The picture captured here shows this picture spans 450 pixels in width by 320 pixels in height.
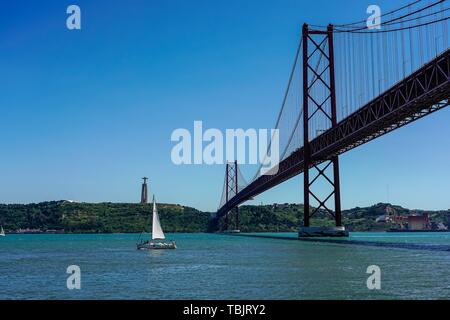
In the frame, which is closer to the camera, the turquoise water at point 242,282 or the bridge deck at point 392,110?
the turquoise water at point 242,282

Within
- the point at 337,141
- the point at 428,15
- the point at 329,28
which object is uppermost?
the point at 329,28

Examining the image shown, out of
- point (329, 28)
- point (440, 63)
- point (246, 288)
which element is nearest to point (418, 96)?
point (440, 63)

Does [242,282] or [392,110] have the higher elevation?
[392,110]

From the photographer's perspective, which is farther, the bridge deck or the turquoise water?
the bridge deck

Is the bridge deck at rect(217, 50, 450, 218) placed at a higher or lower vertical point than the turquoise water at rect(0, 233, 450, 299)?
higher

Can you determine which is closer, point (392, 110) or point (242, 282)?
point (242, 282)

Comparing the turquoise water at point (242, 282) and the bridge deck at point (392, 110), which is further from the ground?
the bridge deck at point (392, 110)
